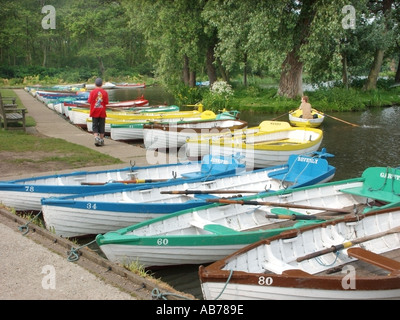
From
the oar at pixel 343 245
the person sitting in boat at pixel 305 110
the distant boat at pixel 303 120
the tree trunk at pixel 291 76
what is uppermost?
the tree trunk at pixel 291 76

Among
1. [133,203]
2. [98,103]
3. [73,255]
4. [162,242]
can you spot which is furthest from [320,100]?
[73,255]

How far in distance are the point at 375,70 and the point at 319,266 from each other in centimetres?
3302

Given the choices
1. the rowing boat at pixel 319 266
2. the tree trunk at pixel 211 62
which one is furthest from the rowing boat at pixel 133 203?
the tree trunk at pixel 211 62

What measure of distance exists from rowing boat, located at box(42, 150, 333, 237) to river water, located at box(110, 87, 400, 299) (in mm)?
1388

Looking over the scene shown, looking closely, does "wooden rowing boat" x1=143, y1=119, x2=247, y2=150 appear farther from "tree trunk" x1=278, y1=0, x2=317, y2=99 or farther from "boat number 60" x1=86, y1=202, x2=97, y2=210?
"tree trunk" x1=278, y1=0, x2=317, y2=99

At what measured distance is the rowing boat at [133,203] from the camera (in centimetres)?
799

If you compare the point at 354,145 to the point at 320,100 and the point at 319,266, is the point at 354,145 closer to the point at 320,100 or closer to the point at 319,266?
the point at 320,100

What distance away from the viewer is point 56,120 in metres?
24.4

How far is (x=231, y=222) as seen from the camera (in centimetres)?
811

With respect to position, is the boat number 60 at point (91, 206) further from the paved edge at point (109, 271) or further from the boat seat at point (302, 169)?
the boat seat at point (302, 169)

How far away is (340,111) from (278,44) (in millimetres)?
6452

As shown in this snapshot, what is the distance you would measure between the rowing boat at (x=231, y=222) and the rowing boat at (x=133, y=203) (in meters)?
0.71

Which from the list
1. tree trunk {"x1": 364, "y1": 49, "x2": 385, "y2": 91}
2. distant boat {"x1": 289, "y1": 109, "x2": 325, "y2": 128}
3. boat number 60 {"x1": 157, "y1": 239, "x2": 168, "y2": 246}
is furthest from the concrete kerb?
tree trunk {"x1": 364, "y1": 49, "x2": 385, "y2": 91}

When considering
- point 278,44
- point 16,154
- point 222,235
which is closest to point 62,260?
point 222,235
